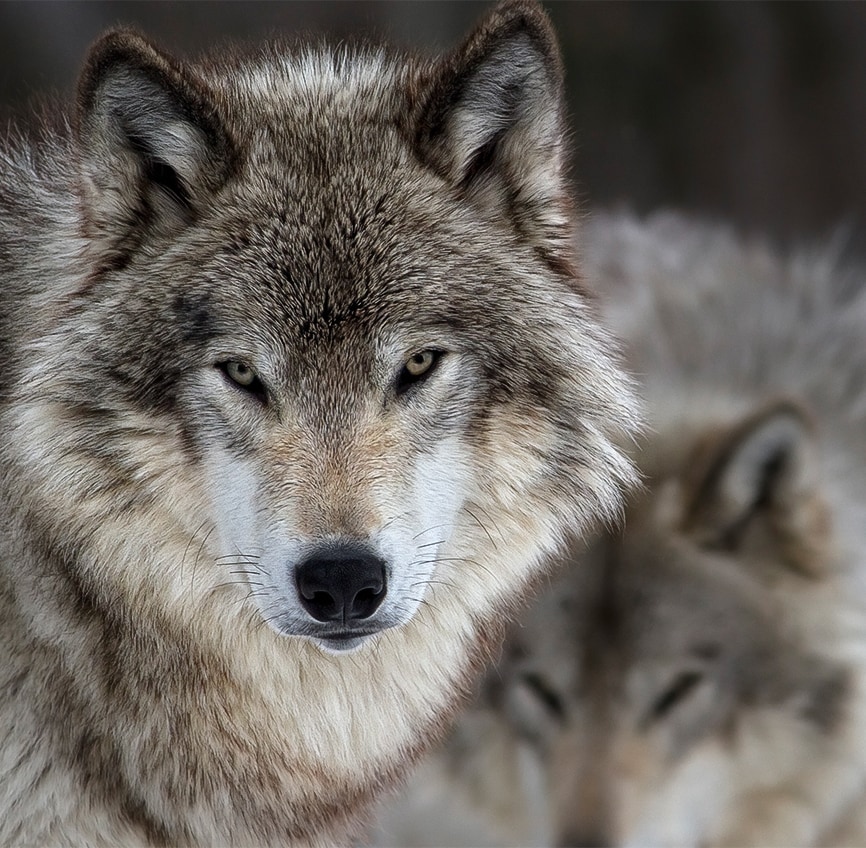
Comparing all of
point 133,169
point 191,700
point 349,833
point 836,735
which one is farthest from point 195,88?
point 836,735

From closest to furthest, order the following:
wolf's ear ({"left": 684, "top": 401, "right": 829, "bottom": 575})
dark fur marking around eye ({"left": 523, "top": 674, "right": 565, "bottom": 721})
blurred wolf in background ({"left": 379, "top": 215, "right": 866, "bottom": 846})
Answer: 1. wolf's ear ({"left": 684, "top": 401, "right": 829, "bottom": 575})
2. blurred wolf in background ({"left": 379, "top": 215, "right": 866, "bottom": 846})
3. dark fur marking around eye ({"left": 523, "top": 674, "right": 565, "bottom": 721})

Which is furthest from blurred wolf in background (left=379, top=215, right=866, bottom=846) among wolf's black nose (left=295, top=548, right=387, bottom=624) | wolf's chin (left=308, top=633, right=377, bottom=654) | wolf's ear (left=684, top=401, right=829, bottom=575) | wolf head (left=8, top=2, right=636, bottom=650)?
wolf's black nose (left=295, top=548, right=387, bottom=624)

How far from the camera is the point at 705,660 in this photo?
4.14 metres

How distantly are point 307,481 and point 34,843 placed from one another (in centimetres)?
92

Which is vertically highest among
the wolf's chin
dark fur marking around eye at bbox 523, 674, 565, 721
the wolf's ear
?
the wolf's chin

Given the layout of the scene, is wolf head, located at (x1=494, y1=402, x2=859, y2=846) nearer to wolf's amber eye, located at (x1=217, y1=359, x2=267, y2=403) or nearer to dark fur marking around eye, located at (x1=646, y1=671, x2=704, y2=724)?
dark fur marking around eye, located at (x1=646, y1=671, x2=704, y2=724)

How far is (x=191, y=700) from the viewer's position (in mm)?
2521

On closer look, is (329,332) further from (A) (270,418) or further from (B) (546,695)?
(B) (546,695)

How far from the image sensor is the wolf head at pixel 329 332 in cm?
229

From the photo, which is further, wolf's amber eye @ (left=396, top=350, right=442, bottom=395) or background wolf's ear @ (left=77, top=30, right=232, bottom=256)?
wolf's amber eye @ (left=396, top=350, right=442, bottom=395)

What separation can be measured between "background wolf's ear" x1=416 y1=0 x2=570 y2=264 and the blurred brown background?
24.0 feet

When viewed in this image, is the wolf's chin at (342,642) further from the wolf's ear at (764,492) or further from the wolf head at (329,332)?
the wolf's ear at (764,492)

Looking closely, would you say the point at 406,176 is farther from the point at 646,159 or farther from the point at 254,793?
the point at 646,159

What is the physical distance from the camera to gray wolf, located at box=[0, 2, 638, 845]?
231cm
